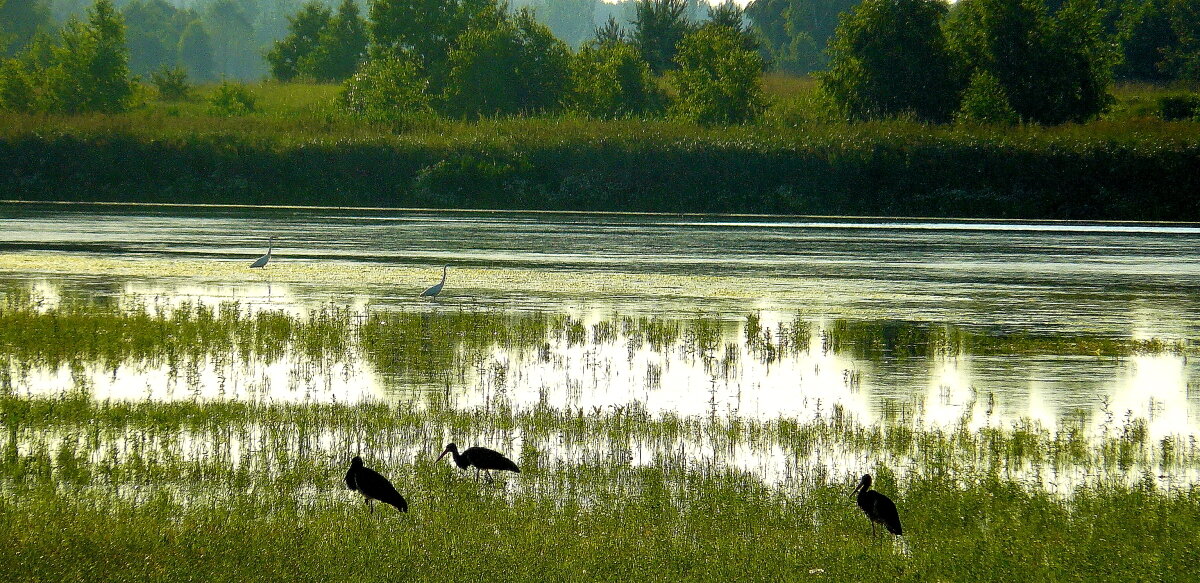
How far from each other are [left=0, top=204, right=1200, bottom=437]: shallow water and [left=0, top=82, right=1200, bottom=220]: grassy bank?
353 cm

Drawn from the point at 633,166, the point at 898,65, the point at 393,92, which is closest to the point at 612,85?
the point at 393,92

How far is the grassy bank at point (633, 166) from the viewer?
5462 centimetres

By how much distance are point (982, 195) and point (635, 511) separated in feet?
155

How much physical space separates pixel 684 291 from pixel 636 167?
30.4 meters

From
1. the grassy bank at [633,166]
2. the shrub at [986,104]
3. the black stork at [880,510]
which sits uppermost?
the shrub at [986,104]

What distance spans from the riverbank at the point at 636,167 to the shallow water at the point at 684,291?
140 inches

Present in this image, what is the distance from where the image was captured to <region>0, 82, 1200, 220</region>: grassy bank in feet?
179

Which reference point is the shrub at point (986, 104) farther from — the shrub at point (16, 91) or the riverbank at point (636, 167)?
the shrub at point (16, 91)

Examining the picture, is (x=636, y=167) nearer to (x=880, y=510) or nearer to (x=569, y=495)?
(x=569, y=495)

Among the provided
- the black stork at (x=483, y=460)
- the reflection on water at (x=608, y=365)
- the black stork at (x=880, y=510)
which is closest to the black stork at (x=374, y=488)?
the black stork at (x=483, y=460)

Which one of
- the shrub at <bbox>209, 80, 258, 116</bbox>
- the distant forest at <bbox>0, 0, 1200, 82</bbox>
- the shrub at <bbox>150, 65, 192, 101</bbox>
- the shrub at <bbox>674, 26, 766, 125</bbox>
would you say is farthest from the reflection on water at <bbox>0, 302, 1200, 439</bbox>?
the shrub at <bbox>150, 65, 192, 101</bbox>

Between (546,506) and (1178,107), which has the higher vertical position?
(1178,107)

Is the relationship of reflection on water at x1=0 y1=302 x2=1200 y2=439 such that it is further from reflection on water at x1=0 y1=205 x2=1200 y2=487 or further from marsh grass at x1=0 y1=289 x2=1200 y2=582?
marsh grass at x1=0 y1=289 x2=1200 y2=582

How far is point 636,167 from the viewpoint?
188 ft
